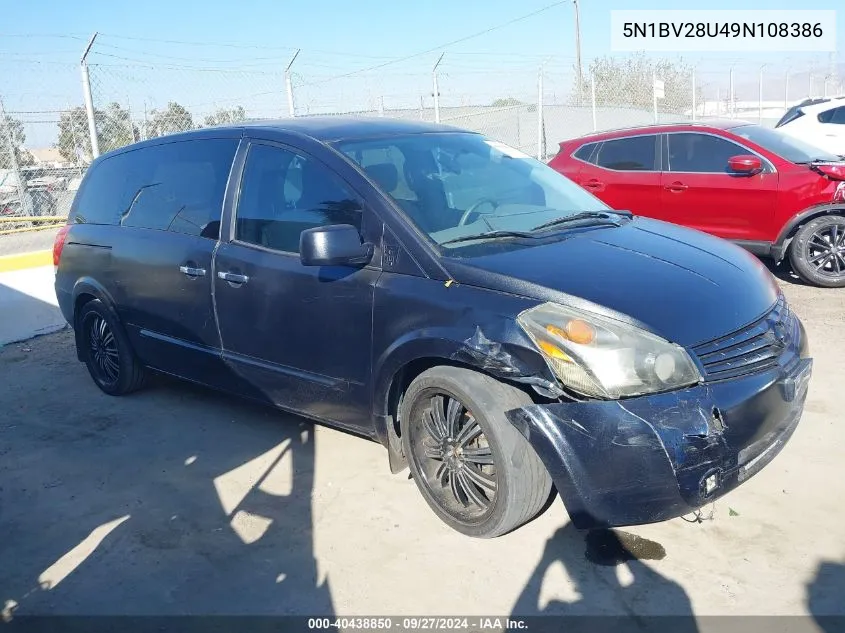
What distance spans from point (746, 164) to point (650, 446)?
5.62 m

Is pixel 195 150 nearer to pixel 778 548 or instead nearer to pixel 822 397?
pixel 778 548

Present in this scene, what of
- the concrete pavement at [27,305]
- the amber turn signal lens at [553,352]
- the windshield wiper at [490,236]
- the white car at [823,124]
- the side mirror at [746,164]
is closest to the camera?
the amber turn signal lens at [553,352]

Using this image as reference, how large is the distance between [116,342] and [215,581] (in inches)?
100

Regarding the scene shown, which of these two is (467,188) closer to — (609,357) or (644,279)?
(644,279)

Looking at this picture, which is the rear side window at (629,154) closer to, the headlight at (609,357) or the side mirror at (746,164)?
the side mirror at (746,164)

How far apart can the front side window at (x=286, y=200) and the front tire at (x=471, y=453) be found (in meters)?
0.92

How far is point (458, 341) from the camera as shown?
3092 mm

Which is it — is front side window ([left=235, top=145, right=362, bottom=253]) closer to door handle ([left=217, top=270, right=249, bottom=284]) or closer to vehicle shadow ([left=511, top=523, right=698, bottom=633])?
door handle ([left=217, top=270, right=249, bottom=284])

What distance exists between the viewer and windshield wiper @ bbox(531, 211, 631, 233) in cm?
377

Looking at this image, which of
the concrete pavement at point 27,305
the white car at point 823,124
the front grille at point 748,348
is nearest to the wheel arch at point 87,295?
the concrete pavement at point 27,305

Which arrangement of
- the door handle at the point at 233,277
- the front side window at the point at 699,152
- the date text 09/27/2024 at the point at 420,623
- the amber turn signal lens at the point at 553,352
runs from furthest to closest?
1. the front side window at the point at 699,152
2. the door handle at the point at 233,277
3. the amber turn signal lens at the point at 553,352
4. the date text 09/27/2024 at the point at 420,623

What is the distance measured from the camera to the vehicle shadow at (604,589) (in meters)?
2.72

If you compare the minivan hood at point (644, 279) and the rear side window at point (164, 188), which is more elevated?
the rear side window at point (164, 188)

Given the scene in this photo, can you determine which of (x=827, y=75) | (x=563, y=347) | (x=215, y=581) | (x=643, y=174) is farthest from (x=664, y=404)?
(x=827, y=75)
